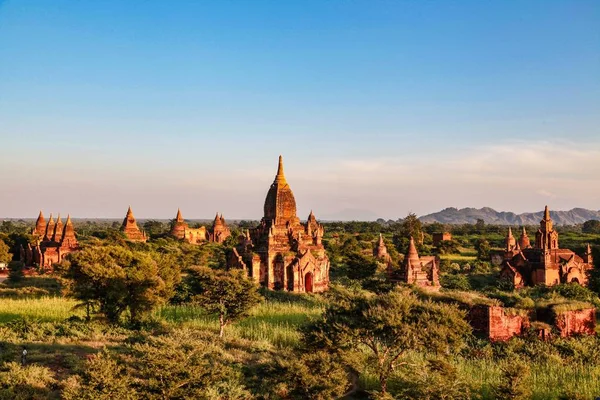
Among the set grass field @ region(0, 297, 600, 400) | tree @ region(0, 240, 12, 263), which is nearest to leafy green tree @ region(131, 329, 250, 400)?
grass field @ region(0, 297, 600, 400)

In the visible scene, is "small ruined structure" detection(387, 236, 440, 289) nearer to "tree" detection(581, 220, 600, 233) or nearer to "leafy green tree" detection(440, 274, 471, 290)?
"leafy green tree" detection(440, 274, 471, 290)

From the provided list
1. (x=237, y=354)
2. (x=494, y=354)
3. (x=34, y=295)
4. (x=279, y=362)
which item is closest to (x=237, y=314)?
(x=237, y=354)

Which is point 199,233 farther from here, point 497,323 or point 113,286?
point 497,323

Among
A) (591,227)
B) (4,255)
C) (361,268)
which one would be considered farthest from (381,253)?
(591,227)

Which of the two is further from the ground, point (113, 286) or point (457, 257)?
point (113, 286)

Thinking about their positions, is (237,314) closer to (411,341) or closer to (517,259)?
(411,341)

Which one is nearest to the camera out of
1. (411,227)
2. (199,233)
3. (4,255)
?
(4,255)

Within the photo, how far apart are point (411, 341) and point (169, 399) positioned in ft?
26.6

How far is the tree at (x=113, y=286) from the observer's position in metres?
29.0

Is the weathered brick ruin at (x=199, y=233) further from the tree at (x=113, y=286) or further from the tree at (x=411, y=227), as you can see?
the tree at (x=113, y=286)

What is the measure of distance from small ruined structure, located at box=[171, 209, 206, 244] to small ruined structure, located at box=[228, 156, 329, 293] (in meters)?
50.1

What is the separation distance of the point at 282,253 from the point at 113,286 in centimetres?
1463

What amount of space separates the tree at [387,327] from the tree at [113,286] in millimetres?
12832

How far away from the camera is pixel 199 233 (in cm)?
10169
